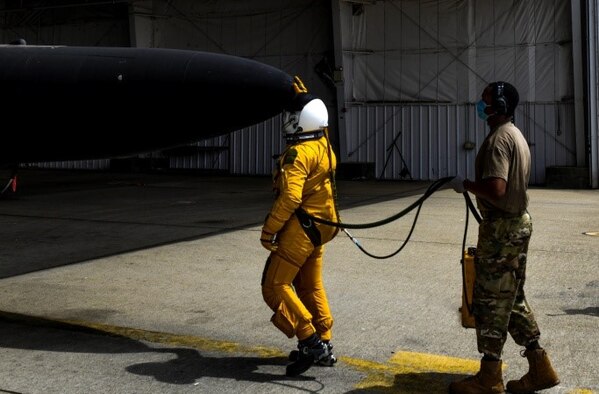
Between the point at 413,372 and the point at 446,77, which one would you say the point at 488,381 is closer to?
the point at 413,372

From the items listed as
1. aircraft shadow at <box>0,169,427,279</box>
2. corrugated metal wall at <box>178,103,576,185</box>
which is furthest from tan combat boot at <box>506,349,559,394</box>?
corrugated metal wall at <box>178,103,576,185</box>

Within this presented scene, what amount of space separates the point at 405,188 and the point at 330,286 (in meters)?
12.5

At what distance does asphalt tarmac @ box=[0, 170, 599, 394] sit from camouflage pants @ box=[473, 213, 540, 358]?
469 mm

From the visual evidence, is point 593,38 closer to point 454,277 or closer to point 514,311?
point 454,277

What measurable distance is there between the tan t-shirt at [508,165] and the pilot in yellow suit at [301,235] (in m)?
0.99

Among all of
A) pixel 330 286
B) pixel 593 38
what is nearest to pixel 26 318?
pixel 330 286

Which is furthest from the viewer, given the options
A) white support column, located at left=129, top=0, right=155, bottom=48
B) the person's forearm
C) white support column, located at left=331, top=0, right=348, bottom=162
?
white support column, located at left=129, top=0, right=155, bottom=48

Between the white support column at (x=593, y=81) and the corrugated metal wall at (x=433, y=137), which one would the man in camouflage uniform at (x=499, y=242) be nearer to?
the white support column at (x=593, y=81)

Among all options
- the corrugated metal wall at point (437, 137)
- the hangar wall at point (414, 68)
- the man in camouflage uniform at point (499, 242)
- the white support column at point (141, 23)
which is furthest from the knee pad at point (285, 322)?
the white support column at point (141, 23)

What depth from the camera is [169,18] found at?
2495cm

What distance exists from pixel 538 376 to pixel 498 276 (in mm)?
589

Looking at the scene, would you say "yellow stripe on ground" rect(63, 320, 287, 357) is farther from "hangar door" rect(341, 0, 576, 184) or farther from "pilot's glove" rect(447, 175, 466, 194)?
→ "hangar door" rect(341, 0, 576, 184)

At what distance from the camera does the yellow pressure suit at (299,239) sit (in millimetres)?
4016

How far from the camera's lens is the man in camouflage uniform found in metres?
3.62
